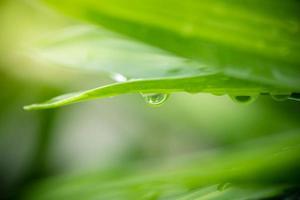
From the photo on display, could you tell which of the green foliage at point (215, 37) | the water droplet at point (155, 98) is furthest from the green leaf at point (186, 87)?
A: the water droplet at point (155, 98)

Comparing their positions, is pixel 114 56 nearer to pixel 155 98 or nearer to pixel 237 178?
pixel 155 98

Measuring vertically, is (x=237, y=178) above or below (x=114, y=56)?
below

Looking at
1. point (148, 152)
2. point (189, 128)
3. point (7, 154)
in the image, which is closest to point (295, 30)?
point (189, 128)

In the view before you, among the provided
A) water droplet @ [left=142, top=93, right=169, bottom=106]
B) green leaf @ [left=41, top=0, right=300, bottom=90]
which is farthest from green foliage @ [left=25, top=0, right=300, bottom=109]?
water droplet @ [left=142, top=93, right=169, bottom=106]

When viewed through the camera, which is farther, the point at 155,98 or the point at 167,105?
the point at 167,105

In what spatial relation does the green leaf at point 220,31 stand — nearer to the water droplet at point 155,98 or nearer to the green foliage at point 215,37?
the green foliage at point 215,37

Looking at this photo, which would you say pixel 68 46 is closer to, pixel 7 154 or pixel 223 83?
pixel 223 83

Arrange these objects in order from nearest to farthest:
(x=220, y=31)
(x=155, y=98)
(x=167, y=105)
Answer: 1. (x=220, y=31)
2. (x=155, y=98)
3. (x=167, y=105)

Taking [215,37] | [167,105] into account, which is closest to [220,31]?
[215,37]

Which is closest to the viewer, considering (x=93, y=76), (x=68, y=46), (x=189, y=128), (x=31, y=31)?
(x=68, y=46)
